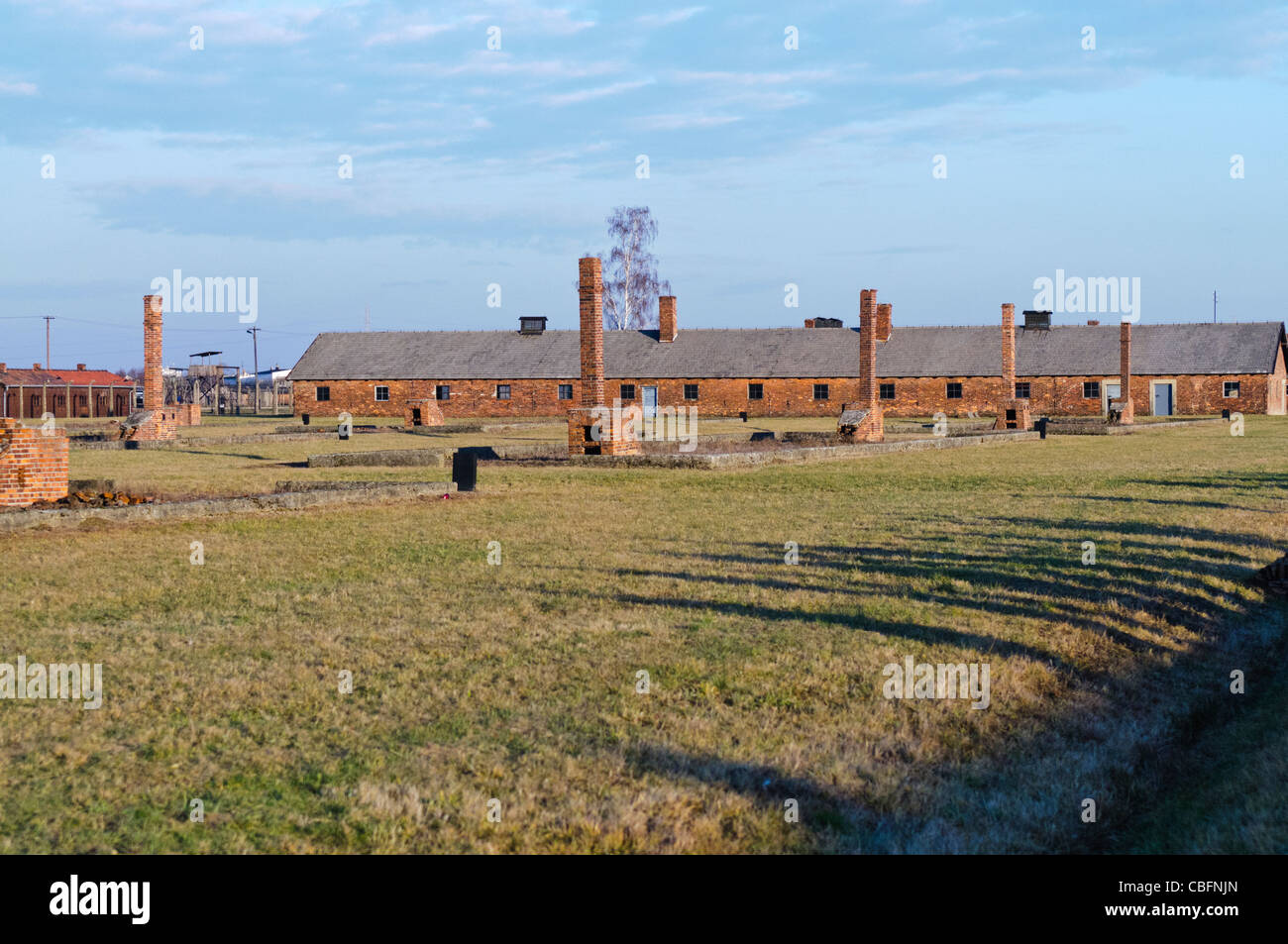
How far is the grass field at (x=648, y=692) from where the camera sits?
4.33m

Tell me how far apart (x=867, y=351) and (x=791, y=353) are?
28.4m

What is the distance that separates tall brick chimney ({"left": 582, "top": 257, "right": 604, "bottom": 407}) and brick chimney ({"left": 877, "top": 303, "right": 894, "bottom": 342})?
33810 mm

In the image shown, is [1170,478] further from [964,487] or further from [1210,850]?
[1210,850]

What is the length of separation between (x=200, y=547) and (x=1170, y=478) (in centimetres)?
1460

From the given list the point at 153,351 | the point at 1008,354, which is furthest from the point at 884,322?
the point at 153,351

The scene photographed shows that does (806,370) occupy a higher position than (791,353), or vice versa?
(791,353)

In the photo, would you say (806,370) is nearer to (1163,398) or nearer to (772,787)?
(1163,398)

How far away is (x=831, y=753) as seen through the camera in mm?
4977

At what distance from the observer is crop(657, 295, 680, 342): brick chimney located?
A: 61.1 meters

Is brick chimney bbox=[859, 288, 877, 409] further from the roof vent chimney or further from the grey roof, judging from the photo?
the roof vent chimney

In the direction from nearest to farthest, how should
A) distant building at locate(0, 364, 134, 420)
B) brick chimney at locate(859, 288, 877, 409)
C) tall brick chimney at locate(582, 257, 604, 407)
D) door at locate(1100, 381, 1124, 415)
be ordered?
tall brick chimney at locate(582, 257, 604, 407)
brick chimney at locate(859, 288, 877, 409)
door at locate(1100, 381, 1124, 415)
distant building at locate(0, 364, 134, 420)

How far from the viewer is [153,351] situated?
3291 cm

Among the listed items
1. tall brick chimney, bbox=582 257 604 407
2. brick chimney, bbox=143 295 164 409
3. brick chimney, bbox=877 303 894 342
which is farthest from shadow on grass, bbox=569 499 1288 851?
brick chimney, bbox=877 303 894 342
